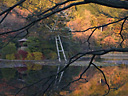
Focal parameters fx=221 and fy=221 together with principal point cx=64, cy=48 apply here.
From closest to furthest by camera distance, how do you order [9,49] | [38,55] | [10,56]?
[9,49]
[10,56]
[38,55]

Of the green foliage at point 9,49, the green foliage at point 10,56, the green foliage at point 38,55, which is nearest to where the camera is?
the green foliage at point 9,49

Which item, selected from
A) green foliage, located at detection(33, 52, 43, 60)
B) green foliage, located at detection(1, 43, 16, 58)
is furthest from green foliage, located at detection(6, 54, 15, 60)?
green foliage, located at detection(33, 52, 43, 60)

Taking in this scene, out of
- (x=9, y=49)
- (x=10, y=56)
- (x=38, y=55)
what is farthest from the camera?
(x=38, y=55)

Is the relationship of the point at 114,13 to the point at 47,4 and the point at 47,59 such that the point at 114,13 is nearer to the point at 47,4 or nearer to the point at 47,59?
the point at 47,4

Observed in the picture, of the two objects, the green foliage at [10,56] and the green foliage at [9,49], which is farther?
the green foliage at [10,56]

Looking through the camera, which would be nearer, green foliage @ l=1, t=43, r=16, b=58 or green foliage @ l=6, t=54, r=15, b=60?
green foliage @ l=1, t=43, r=16, b=58

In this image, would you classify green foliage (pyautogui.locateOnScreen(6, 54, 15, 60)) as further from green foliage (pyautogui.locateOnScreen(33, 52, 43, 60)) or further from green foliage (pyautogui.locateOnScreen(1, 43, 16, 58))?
green foliage (pyautogui.locateOnScreen(33, 52, 43, 60))

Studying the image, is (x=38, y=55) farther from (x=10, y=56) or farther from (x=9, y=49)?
(x=9, y=49)

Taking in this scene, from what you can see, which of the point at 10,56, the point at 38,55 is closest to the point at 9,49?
the point at 10,56

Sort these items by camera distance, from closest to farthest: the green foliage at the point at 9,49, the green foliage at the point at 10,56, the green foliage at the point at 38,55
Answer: the green foliage at the point at 9,49
the green foliage at the point at 10,56
the green foliage at the point at 38,55

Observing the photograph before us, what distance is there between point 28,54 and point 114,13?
9.56 meters

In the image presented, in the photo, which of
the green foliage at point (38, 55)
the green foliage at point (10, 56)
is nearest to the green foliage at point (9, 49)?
the green foliage at point (10, 56)

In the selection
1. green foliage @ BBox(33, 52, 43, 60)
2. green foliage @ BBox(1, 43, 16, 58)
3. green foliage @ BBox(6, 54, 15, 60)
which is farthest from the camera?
green foliage @ BBox(33, 52, 43, 60)

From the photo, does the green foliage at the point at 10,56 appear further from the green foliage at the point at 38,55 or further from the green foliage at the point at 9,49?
the green foliage at the point at 38,55
